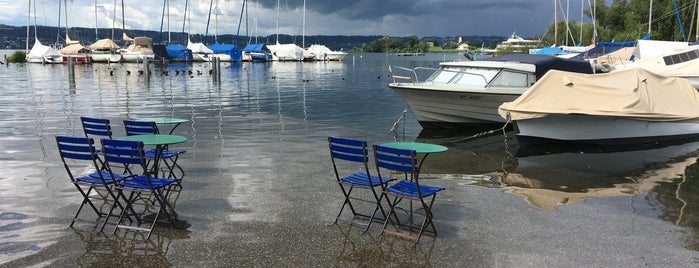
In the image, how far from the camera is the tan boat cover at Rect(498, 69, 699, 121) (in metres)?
14.9

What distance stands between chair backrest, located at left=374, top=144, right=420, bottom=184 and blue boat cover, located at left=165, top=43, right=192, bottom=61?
109 metres

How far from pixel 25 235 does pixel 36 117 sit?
16.1 meters

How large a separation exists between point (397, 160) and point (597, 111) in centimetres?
964

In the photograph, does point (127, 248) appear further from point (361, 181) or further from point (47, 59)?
point (47, 59)

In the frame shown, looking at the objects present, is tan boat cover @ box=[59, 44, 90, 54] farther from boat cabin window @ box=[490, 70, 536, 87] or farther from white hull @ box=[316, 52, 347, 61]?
boat cabin window @ box=[490, 70, 536, 87]

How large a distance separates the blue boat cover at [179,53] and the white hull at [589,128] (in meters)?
102

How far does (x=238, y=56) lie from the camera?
4500 inches

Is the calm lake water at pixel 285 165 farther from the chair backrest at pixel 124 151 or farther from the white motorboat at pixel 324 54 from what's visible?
the white motorboat at pixel 324 54

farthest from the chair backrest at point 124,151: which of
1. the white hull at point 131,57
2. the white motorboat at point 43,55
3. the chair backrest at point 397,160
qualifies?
the white hull at point 131,57

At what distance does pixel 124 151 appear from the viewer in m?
7.11

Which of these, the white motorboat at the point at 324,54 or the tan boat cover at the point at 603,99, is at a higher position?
the white motorboat at the point at 324,54

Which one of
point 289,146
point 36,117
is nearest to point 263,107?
point 36,117

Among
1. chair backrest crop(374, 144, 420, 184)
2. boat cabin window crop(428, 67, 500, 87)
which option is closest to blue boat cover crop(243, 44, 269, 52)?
boat cabin window crop(428, 67, 500, 87)

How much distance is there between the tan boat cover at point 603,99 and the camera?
14.9 meters
